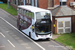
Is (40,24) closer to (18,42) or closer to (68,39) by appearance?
(18,42)

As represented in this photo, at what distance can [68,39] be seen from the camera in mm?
33562

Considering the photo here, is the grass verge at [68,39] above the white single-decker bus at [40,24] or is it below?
below

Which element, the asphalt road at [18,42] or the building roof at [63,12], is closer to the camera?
the asphalt road at [18,42]

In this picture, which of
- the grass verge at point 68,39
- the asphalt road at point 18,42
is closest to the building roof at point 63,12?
the grass verge at point 68,39

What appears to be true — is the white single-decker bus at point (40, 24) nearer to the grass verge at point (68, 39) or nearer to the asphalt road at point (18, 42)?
the asphalt road at point (18, 42)

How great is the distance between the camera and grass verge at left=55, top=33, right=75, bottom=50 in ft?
99.1

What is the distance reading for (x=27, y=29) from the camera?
35469 mm

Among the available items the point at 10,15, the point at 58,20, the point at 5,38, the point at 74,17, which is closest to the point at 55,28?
the point at 58,20

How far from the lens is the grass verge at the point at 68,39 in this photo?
30211 millimetres

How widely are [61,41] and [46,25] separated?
10.1 feet

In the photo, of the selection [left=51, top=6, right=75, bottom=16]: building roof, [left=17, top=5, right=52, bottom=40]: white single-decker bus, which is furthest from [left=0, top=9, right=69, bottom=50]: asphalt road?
[left=51, top=6, right=75, bottom=16]: building roof

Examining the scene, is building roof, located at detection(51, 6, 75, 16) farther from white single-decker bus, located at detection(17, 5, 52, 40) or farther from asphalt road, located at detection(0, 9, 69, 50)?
asphalt road, located at detection(0, 9, 69, 50)

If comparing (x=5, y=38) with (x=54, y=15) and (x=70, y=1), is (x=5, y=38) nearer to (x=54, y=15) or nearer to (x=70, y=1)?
(x=54, y=15)

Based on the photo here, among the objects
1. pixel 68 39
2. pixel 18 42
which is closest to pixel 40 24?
pixel 18 42
